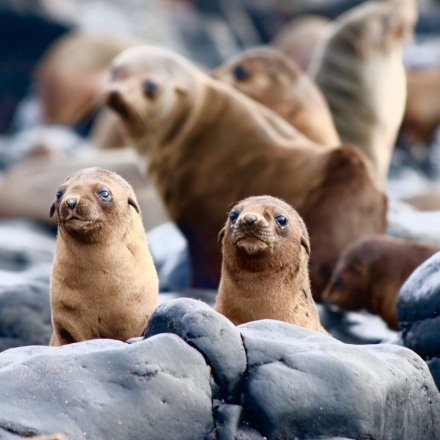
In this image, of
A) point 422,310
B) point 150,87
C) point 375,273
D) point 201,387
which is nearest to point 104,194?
point 201,387

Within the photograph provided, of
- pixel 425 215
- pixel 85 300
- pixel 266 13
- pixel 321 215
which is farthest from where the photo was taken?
pixel 266 13

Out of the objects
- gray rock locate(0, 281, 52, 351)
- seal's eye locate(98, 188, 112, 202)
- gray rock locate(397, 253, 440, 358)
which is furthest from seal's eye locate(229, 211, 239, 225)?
gray rock locate(0, 281, 52, 351)

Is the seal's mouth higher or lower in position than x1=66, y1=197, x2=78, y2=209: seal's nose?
lower

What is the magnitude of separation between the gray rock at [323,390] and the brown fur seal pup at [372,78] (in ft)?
25.3

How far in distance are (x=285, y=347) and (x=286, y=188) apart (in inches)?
188

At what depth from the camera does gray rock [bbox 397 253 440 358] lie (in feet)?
21.1

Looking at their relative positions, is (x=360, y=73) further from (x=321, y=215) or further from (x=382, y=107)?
(x=321, y=215)

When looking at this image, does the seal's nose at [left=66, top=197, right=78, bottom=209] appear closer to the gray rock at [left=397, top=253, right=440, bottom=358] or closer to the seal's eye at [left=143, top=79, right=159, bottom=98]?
the gray rock at [left=397, top=253, right=440, bottom=358]

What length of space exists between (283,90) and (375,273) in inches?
144

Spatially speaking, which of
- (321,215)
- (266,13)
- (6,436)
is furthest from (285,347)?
(266,13)

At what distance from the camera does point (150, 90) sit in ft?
33.6

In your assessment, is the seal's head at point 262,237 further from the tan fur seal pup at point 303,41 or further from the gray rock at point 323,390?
the tan fur seal pup at point 303,41

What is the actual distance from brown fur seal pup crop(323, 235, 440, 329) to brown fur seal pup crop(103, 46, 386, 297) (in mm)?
761

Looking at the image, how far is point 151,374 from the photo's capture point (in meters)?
4.76
